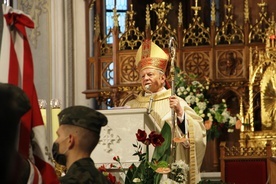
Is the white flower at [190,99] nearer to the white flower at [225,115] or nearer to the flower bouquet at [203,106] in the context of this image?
the flower bouquet at [203,106]

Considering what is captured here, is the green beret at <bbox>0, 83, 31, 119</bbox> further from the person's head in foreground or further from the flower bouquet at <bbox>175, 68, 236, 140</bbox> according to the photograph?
the flower bouquet at <bbox>175, 68, 236, 140</bbox>

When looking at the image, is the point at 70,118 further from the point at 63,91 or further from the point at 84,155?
the point at 63,91

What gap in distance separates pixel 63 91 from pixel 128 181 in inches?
261

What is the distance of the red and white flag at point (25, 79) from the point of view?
9.73 feet

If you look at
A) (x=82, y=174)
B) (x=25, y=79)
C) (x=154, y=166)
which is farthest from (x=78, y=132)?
(x=154, y=166)

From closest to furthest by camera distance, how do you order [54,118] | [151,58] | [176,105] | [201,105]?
[54,118] < [176,105] < [151,58] < [201,105]

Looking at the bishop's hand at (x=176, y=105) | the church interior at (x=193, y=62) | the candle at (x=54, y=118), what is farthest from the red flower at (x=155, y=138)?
the church interior at (x=193, y=62)

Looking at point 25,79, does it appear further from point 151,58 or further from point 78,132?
point 151,58

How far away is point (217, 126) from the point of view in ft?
36.3

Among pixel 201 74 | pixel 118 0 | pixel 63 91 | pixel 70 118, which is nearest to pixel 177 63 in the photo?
pixel 201 74

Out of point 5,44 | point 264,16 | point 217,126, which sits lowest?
point 217,126

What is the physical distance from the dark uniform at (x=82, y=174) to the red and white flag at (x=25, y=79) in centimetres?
36

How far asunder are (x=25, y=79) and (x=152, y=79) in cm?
537

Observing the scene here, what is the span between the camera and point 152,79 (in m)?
8.42
